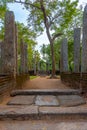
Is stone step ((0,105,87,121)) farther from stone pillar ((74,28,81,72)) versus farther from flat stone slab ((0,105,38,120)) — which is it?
stone pillar ((74,28,81,72))

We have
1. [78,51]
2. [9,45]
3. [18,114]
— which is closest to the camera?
[18,114]

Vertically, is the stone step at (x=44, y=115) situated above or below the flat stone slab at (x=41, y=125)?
above

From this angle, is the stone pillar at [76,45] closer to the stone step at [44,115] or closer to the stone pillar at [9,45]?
the stone pillar at [9,45]

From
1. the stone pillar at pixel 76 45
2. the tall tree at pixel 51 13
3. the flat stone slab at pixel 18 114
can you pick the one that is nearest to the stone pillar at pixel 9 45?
the stone pillar at pixel 76 45

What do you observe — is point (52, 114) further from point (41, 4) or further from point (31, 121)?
point (41, 4)

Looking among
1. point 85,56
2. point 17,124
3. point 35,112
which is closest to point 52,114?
point 35,112

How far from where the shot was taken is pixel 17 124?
399cm

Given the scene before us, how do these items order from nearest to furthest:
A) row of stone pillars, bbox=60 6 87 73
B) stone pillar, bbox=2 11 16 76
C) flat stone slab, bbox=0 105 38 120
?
flat stone slab, bbox=0 105 38 120
row of stone pillars, bbox=60 6 87 73
stone pillar, bbox=2 11 16 76

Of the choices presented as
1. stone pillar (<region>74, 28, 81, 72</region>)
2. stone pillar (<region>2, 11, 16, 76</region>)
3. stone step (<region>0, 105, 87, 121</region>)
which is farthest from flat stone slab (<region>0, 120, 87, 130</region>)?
stone pillar (<region>74, 28, 81, 72</region>)

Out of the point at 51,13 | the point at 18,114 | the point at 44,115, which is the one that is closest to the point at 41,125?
the point at 44,115

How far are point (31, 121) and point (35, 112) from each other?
8.1 inches

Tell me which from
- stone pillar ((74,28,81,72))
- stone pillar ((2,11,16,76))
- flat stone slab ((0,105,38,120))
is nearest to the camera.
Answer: flat stone slab ((0,105,38,120))

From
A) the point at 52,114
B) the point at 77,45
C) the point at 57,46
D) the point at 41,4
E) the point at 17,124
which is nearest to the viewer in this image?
the point at 17,124

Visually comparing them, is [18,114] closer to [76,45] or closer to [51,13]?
[76,45]
